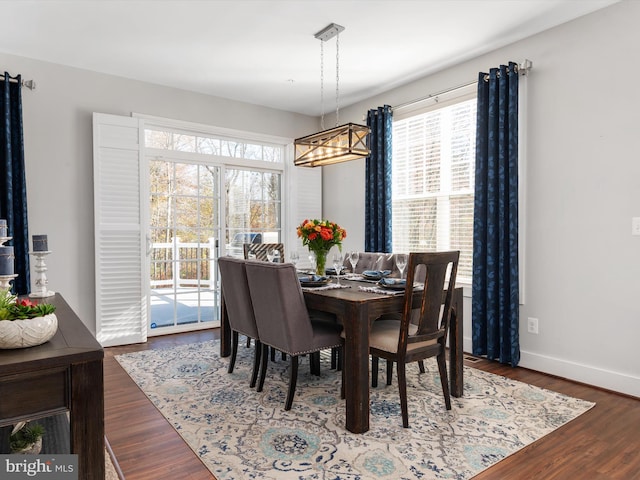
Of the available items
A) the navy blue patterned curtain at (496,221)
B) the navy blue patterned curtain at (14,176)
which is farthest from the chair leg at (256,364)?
the navy blue patterned curtain at (14,176)

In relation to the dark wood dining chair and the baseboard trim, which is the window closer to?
the baseboard trim

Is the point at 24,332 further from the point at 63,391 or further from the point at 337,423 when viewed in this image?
the point at 337,423

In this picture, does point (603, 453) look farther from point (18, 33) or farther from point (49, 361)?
point (18, 33)


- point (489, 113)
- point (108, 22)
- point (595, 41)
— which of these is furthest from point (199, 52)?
point (595, 41)

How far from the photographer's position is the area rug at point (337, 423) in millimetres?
1976

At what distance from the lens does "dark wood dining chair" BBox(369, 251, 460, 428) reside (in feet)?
7.64

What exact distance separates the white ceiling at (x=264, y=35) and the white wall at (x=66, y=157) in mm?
157

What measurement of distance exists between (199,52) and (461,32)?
2.23 m

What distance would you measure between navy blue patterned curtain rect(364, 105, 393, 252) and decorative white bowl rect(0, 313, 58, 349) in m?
3.68

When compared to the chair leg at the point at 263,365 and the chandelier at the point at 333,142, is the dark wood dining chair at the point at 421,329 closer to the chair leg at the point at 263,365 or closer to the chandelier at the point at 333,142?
the chair leg at the point at 263,365

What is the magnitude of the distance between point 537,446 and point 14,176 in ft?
14.2

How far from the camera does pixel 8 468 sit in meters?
1.26

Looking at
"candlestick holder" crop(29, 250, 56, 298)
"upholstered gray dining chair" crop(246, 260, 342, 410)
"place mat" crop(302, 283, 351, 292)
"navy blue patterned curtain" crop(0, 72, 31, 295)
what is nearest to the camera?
"candlestick holder" crop(29, 250, 56, 298)

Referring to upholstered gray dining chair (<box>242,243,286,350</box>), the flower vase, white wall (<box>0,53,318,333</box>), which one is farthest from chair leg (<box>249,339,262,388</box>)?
white wall (<box>0,53,318,333</box>)
